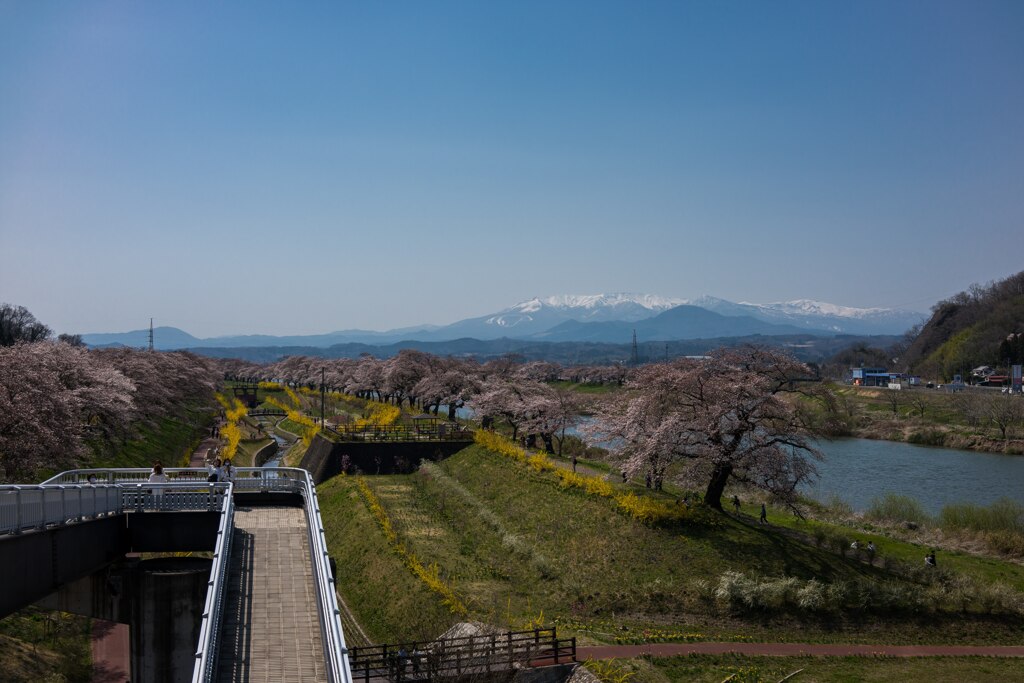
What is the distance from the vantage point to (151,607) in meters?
20.6

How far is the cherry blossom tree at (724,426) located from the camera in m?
32.3

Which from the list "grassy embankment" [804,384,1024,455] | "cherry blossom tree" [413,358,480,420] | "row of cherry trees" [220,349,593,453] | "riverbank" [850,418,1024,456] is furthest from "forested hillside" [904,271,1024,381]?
"cherry blossom tree" [413,358,480,420]

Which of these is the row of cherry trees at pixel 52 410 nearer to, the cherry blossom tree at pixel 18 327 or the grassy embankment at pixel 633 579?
the grassy embankment at pixel 633 579

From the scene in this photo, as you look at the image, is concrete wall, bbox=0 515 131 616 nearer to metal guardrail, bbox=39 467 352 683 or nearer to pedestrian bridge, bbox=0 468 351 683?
pedestrian bridge, bbox=0 468 351 683

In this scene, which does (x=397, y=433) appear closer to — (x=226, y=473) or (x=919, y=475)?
(x=226, y=473)

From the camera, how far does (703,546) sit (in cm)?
2984

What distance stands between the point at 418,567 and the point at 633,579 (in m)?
8.69

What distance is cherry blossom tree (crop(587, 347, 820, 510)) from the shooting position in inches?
1273

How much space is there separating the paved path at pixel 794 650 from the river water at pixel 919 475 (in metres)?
20.4

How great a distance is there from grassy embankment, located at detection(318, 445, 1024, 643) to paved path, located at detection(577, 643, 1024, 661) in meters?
0.66

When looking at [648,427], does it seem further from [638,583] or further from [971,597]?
[971,597]

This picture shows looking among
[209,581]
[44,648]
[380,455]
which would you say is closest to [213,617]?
[209,581]

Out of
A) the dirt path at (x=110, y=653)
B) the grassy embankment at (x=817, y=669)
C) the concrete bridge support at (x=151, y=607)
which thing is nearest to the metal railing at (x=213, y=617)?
the concrete bridge support at (x=151, y=607)

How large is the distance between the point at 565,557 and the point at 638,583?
4.00 metres
